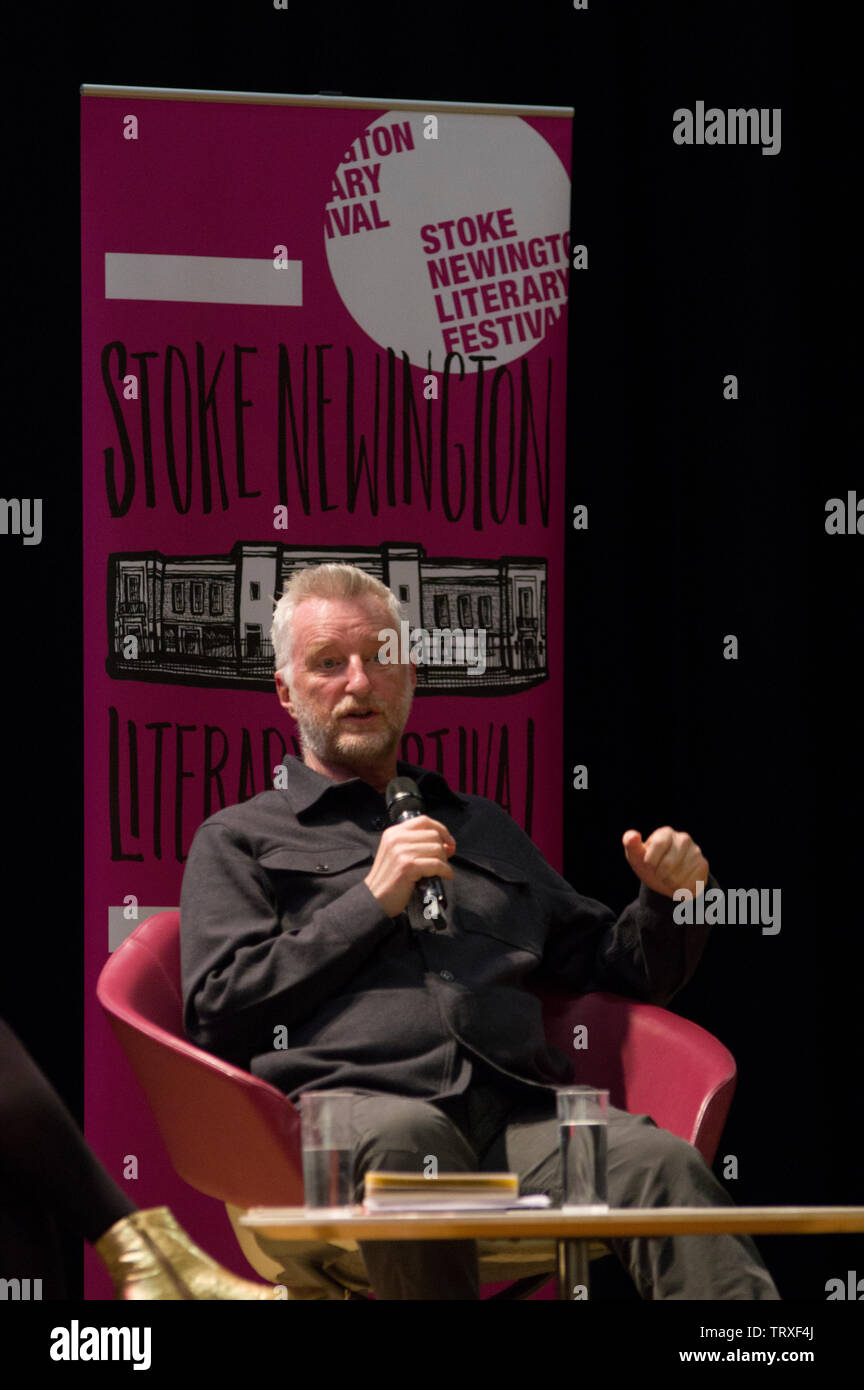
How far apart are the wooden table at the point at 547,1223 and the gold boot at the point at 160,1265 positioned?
27 centimetres

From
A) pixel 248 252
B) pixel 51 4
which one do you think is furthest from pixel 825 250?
pixel 51 4

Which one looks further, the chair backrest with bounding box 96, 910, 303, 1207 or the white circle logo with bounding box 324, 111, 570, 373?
the white circle logo with bounding box 324, 111, 570, 373

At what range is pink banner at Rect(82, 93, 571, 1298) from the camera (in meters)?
3.38

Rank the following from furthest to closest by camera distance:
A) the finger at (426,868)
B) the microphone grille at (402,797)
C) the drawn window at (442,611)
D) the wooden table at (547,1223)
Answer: the drawn window at (442,611) → the microphone grille at (402,797) → the finger at (426,868) → the wooden table at (547,1223)

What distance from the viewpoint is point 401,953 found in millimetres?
2797

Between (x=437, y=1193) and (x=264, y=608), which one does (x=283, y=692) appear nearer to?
(x=264, y=608)

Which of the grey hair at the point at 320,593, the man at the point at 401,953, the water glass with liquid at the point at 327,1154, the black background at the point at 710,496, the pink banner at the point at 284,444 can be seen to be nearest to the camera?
the water glass with liquid at the point at 327,1154

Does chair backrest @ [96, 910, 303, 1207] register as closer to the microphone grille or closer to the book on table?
the microphone grille

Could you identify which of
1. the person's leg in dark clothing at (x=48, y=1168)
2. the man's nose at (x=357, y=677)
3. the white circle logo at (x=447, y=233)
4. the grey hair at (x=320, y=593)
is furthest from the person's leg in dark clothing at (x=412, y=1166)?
the white circle logo at (x=447, y=233)

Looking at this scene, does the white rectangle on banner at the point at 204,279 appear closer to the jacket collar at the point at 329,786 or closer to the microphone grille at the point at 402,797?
the jacket collar at the point at 329,786

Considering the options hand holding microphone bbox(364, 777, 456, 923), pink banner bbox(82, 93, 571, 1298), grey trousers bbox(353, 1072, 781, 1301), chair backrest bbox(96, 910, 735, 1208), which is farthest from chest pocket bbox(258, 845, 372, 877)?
pink banner bbox(82, 93, 571, 1298)

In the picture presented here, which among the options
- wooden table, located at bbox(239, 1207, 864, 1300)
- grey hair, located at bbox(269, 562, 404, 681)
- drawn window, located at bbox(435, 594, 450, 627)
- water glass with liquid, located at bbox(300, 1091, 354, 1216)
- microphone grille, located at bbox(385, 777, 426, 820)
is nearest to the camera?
wooden table, located at bbox(239, 1207, 864, 1300)

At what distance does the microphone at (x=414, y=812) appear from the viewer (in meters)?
2.63
